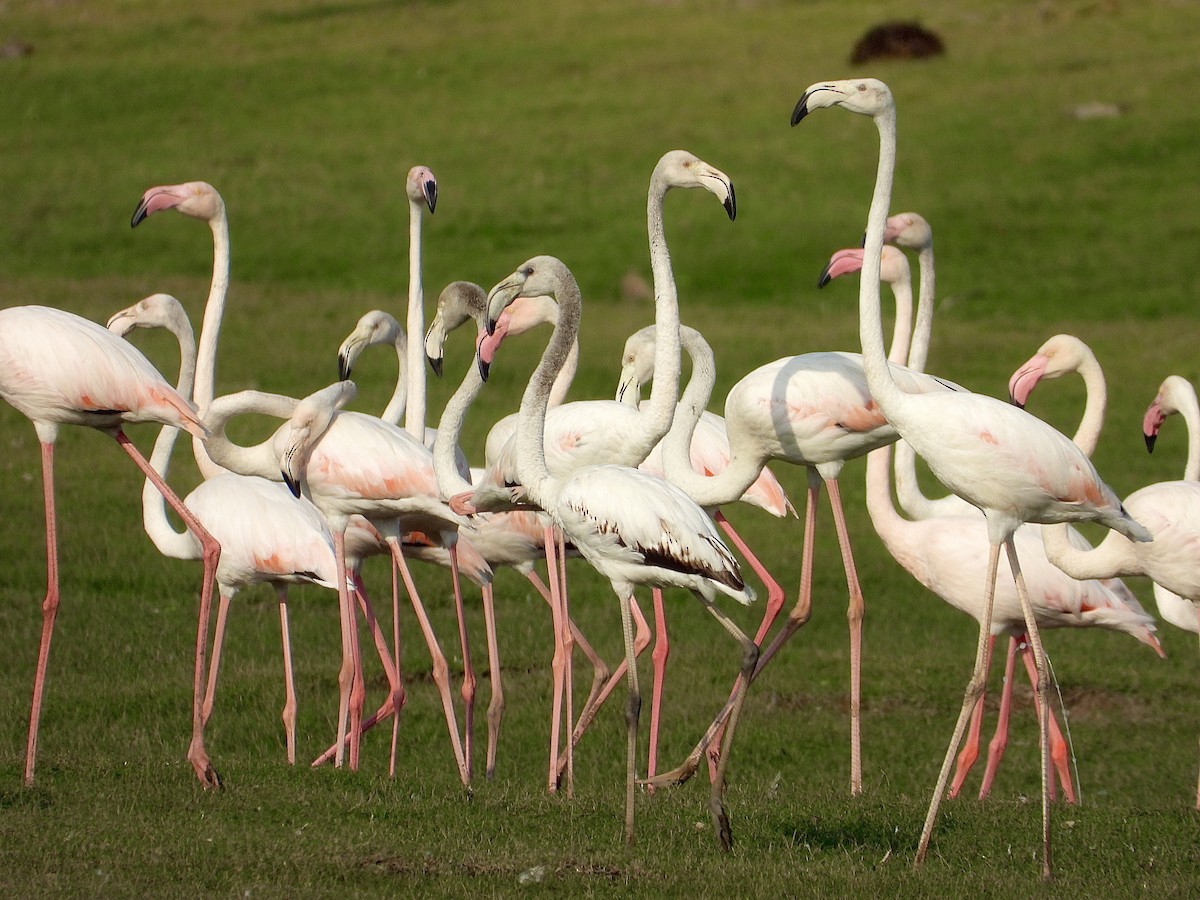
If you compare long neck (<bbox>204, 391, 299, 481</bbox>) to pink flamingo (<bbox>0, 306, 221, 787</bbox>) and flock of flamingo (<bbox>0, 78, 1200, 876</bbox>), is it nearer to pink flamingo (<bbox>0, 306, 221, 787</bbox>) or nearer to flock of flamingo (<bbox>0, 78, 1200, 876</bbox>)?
flock of flamingo (<bbox>0, 78, 1200, 876</bbox>)

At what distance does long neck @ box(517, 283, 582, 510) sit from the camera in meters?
6.08

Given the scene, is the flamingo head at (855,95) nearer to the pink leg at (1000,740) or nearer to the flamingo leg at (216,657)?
the pink leg at (1000,740)

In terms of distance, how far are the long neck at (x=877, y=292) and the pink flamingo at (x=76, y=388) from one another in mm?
2899

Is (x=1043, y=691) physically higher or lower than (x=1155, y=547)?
lower

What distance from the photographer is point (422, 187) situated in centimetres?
808

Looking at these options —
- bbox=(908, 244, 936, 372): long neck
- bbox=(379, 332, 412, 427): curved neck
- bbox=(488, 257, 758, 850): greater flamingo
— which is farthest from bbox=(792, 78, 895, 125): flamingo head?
bbox=(379, 332, 412, 427): curved neck

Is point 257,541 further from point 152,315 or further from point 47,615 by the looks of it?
point 152,315

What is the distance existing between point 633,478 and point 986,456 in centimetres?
128

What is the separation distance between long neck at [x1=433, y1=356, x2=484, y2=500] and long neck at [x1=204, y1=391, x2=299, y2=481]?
35.8 inches

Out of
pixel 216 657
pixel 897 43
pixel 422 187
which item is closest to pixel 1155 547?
pixel 422 187

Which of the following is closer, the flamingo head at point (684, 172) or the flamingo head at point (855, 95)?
the flamingo head at point (855, 95)

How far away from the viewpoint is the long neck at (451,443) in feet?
21.7

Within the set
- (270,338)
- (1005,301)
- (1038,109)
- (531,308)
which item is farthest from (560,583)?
(1038,109)

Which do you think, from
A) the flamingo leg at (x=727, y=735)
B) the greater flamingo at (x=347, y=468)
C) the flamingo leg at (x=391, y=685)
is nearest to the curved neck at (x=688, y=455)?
the greater flamingo at (x=347, y=468)
